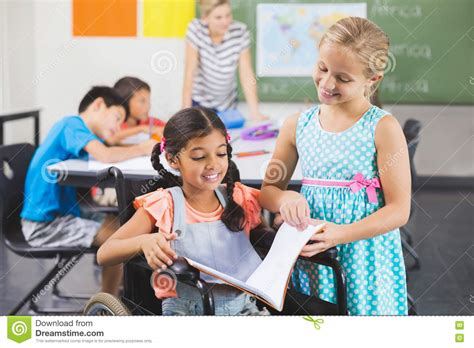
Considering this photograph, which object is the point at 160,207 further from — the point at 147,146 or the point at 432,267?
the point at 432,267

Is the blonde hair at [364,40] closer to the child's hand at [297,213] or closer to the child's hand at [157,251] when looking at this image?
the child's hand at [297,213]

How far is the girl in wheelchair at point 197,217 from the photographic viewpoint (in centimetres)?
196

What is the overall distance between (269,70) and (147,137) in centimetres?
51

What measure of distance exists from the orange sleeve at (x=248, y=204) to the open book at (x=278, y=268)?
0.32 ft

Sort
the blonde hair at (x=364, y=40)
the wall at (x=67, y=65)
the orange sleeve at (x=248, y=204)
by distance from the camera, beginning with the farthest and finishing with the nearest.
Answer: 1. the wall at (x=67, y=65)
2. the orange sleeve at (x=248, y=204)
3. the blonde hair at (x=364, y=40)

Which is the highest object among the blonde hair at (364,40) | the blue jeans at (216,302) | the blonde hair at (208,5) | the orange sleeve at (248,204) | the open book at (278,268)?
the blonde hair at (208,5)

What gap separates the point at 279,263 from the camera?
6.44 feet

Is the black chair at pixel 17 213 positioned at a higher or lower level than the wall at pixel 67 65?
lower

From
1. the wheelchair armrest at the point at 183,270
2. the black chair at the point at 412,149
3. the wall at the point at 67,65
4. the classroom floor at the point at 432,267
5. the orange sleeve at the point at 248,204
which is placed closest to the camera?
the wheelchair armrest at the point at 183,270

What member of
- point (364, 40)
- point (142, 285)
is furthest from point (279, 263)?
point (364, 40)

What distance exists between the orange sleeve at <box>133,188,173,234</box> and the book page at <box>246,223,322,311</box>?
0.25m

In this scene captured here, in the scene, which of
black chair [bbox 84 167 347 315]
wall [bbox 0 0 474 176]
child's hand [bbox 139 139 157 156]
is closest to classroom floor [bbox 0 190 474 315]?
wall [bbox 0 0 474 176]

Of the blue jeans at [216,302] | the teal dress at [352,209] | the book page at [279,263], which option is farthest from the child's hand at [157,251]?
the teal dress at [352,209]

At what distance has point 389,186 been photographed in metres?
1.94
